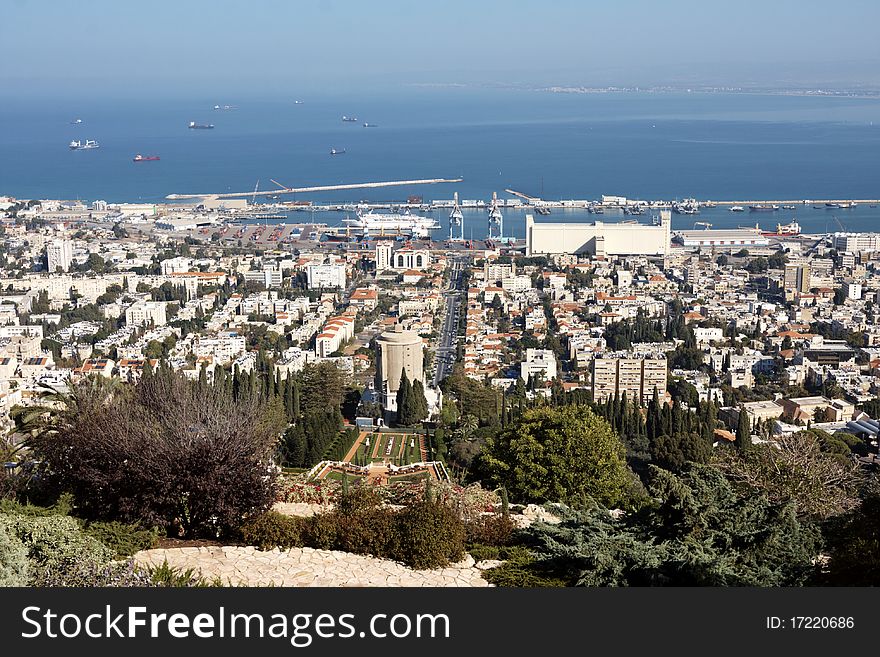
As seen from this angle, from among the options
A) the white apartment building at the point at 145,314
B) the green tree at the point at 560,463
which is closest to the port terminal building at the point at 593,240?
the white apartment building at the point at 145,314

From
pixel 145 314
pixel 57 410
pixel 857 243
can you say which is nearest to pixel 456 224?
pixel 857 243

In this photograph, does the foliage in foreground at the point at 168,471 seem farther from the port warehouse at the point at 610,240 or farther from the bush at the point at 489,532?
the port warehouse at the point at 610,240

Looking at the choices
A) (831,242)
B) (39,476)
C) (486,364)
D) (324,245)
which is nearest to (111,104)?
(324,245)

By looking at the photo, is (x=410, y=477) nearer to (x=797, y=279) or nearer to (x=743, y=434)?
(x=743, y=434)

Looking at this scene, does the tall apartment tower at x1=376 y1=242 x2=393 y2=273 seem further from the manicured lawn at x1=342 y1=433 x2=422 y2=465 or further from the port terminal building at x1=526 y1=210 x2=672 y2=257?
the manicured lawn at x1=342 y1=433 x2=422 y2=465

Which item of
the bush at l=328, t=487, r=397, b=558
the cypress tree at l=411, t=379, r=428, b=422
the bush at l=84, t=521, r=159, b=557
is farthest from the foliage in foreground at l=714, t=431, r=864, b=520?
the cypress tree at l=411, t=379, r=428, b=422

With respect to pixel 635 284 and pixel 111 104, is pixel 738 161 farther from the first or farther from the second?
pixel 111 104
